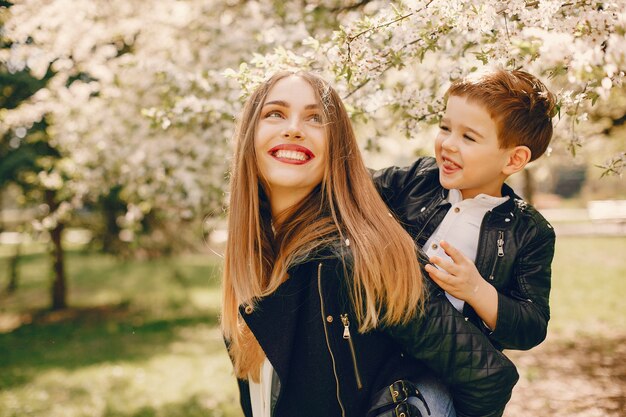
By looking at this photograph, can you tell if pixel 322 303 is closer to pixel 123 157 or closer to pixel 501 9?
pixel 501 9

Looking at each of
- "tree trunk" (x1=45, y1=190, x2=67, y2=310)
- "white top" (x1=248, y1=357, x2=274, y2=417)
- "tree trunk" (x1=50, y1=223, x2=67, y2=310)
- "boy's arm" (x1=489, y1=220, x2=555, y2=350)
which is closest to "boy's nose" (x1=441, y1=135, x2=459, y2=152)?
"boy's arm" (x1=489, y1=220, x2=555, y2=350)

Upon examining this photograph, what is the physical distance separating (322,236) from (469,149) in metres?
0.68

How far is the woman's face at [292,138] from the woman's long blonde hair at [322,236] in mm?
33

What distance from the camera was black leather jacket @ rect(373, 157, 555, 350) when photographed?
213cm

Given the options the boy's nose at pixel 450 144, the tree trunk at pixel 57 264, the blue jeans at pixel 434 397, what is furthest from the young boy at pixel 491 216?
the tree trunk at pixel 57 264

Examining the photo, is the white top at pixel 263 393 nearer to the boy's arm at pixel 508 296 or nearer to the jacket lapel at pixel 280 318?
the jacket lapel at pixel 280 318

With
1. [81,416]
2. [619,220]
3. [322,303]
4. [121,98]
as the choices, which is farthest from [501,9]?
[619,220]

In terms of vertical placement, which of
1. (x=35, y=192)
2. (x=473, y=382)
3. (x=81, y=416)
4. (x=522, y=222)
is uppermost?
(x=522, y=222)

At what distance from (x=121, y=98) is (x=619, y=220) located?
22.1m

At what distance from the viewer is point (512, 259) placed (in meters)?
2.24

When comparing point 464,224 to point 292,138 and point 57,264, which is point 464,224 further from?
point 57,264

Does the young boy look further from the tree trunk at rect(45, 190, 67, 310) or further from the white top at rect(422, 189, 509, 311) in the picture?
the tree trunk at rect(45, 190, 67, 310)

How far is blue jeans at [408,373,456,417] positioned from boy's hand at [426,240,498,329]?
29 centimetres

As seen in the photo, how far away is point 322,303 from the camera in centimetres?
204
